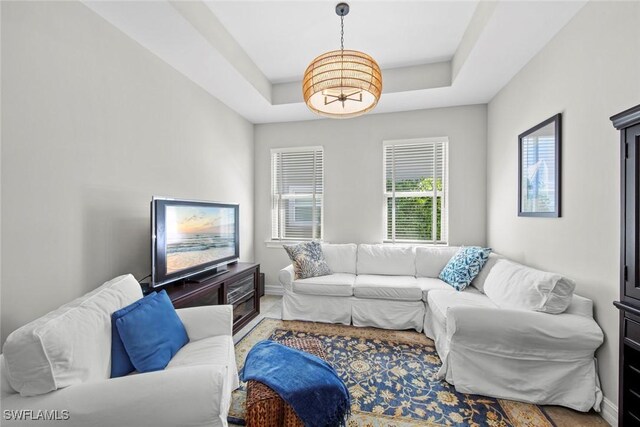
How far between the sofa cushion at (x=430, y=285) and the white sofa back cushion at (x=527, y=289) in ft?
1.32

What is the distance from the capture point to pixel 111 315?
1.43 metres

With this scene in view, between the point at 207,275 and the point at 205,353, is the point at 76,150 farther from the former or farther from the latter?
the point at 205,353

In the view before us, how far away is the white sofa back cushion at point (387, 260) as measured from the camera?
3410 mm

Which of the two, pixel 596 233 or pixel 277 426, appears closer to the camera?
pixel 277 426

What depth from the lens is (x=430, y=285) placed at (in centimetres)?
298

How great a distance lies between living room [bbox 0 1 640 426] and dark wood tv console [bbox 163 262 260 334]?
1.4 inches

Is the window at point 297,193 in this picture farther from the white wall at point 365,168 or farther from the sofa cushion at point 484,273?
the sofa cushion at point 484,273

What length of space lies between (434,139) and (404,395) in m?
3.13

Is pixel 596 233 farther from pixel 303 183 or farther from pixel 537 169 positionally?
pixel 303 183

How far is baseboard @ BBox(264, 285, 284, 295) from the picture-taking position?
4.22 metres

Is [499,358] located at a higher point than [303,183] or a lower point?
lower

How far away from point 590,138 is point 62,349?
10.6ft

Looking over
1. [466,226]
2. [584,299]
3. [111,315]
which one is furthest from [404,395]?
[466,226]

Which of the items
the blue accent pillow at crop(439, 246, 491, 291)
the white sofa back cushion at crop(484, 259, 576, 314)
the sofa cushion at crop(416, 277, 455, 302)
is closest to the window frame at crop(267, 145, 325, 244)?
the sofa cushion at crop(416, 277, 455, 302)
